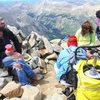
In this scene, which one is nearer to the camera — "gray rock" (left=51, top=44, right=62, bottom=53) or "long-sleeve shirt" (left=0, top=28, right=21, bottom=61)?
"long-sleeve shirt" (left=0, top=28, right=21, bottom=61)

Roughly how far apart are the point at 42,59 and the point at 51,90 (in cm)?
235

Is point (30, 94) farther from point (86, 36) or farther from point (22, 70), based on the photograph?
point (86, 36)

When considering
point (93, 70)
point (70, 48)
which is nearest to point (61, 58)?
point (70, 48)

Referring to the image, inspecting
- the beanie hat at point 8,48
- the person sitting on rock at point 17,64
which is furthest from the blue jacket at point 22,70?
the beanie hat at point 8,48

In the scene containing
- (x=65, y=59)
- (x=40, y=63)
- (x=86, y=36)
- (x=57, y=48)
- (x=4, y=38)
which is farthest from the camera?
(x=57, y=48)

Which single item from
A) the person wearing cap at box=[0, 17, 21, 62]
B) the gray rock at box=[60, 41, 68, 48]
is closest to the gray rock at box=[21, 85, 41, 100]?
the person wearing cap at box=[0, 17, 21, 62]

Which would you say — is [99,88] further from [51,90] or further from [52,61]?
[52,61]

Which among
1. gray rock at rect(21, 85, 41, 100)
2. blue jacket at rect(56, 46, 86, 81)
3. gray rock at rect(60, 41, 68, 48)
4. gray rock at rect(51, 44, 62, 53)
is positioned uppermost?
blue jacket at rect(56, 46, 86, 81)

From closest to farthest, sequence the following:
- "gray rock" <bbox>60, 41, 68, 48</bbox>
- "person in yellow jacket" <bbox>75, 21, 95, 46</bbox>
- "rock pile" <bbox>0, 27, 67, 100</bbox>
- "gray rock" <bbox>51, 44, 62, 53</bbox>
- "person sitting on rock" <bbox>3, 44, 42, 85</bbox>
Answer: "rock pile" <bbox>0, 27, 67, 100</bbox>, "person sitting on rock" <bbox>3, 44, 42, 85</bbox>, "person in yellow jacket" <bbox>75, 21, 95, 46</bbox>, "gray rock" <bbox>51, 44, 62, 53</bbox>, "gray rock" <bbox>60, 41, 68, 48</bbox>

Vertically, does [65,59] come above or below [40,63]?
above

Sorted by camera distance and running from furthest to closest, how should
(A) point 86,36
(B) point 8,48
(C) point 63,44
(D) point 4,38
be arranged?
(C) point 63,44, (A) point 86,36, (D) point 4,38, (B) point 8,48

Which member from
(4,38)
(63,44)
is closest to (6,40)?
(4,38)

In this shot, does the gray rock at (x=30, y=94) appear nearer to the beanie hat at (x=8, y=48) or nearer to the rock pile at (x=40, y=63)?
the rock pile at (x=40, y=63)

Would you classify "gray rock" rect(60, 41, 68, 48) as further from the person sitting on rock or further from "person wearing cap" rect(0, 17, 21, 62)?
the person sitting on rock
